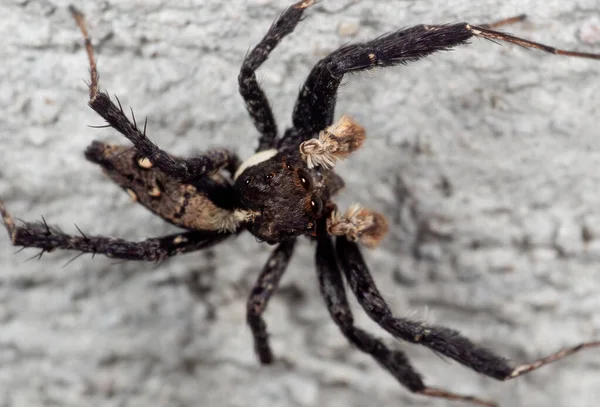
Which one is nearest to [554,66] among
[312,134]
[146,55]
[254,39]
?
[312,134]

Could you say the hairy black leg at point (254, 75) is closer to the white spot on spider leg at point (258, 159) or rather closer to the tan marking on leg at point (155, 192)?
the white spot on spider leg at point (258, 159)

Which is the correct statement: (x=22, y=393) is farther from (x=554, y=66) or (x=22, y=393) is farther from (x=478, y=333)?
(x=554, y=66)

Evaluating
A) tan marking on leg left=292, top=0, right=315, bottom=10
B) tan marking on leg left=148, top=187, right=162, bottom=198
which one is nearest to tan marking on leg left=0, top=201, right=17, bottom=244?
tan marking on leg left=148, top=187, right=162, bottom=198

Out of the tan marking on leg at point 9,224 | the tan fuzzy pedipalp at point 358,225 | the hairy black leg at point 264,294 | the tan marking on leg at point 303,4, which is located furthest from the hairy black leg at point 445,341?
the tan marking on leg at point 9,224

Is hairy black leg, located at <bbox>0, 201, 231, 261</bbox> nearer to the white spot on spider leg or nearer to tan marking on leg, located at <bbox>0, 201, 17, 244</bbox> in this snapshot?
tan marking on leg, located at <bbox>0, 201, 17, 244</bbox>

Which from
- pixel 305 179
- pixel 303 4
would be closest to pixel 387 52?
pixel 303 4

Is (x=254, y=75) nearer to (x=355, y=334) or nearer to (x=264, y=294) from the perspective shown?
(x=264, y=294)
